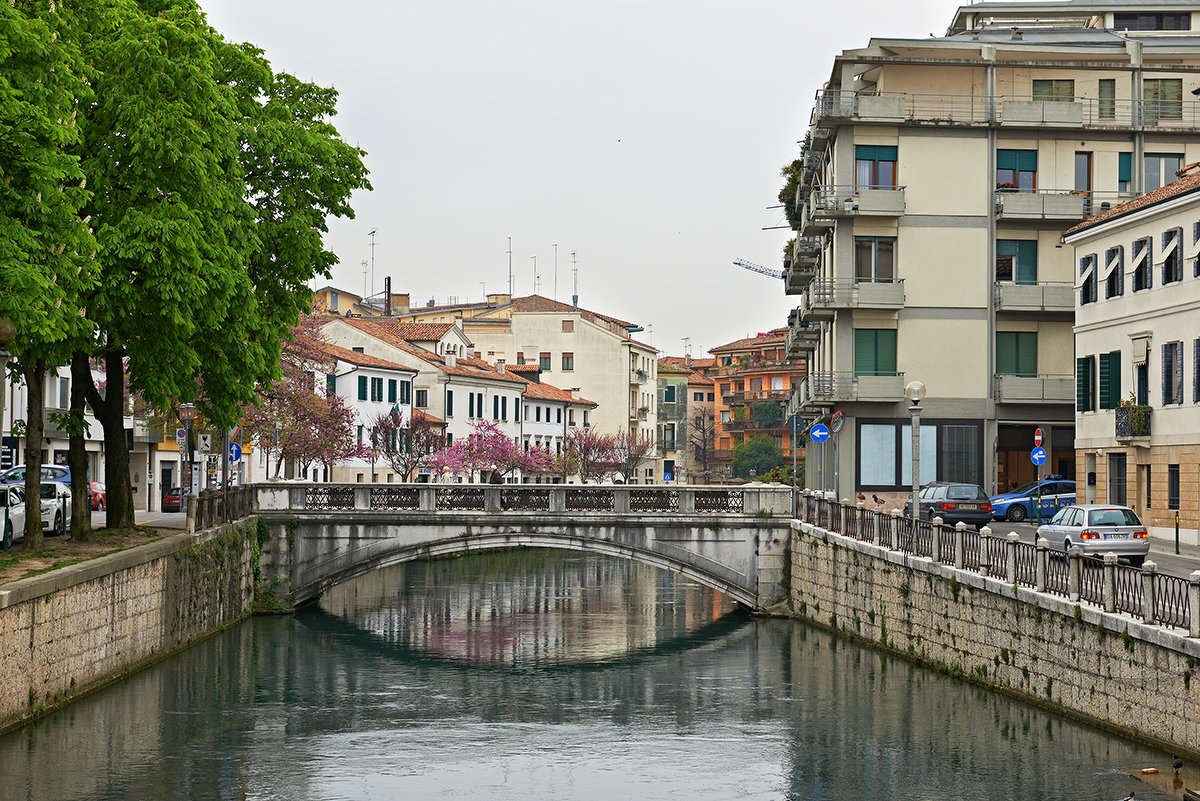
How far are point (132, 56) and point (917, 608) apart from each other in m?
20.2

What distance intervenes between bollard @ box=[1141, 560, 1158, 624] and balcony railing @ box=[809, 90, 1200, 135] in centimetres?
3551

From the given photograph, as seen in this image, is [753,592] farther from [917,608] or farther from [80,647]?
[80,647]

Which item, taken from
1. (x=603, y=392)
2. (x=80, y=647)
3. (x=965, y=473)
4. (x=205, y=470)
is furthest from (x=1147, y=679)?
(x=603, y=392)

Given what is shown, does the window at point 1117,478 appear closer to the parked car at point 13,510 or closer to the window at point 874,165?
the window at point 874,165

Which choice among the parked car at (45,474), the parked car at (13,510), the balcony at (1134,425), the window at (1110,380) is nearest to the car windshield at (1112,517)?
the balcony at (1134,425)

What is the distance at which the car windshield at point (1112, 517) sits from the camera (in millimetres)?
32750

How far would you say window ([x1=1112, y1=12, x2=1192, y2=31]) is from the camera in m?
78.4

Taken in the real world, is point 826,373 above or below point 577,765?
above

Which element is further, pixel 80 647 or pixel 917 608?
pixel 917 608

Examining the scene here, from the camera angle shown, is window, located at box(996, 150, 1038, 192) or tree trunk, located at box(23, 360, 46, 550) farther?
window, located at box(996, 150, 1038, 192)

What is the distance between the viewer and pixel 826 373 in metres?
57.4

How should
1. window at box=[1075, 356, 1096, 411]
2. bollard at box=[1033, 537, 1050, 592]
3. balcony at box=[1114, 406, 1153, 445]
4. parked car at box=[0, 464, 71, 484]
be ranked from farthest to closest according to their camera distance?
window at box=[1075, 356, 1096, 411] → parked car at box=[0, 464, 71, 484] → balcony at box=[1114, 406, 1153, 445] → bollard at box=[1033, 537, 1050, 592]

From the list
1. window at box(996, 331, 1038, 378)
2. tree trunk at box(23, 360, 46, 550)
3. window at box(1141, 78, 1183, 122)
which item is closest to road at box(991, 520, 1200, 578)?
window at box(996, 331, 1038, 378)

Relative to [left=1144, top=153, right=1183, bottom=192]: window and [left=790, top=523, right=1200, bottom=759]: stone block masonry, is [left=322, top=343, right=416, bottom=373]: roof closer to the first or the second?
[left=1144, top=153, right=1183, bottom=192]: window
